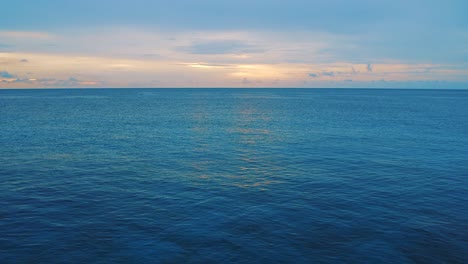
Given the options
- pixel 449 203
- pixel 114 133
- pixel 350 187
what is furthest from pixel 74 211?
pixel 114 133

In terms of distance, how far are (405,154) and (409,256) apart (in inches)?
1610

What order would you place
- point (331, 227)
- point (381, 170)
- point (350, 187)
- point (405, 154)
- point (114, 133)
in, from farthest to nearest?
point (114, 133) < point (405, 154) < point (381, 170) < point (350, 187) < point (331, 227)

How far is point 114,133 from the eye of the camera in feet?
280

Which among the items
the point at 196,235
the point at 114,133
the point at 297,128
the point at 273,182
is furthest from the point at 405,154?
the point at 114,133

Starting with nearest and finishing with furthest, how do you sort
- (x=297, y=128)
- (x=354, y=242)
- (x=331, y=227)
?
(x=354, y=242) < (x=331, y=227) < (x=297, y=128)

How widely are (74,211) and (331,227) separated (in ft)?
84.6

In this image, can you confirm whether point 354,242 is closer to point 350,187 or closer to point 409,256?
point 409,256

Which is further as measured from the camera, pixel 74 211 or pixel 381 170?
pixel 381 170

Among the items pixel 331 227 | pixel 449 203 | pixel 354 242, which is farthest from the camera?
pixel 449 203

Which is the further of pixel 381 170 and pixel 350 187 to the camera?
pixel 381 170

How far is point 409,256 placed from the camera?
25.8m

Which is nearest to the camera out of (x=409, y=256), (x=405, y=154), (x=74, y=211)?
(x=409, y=256)

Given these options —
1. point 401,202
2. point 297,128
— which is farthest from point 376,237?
point 297,128

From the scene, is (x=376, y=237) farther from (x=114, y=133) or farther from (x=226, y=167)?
(x=114, y=133)
